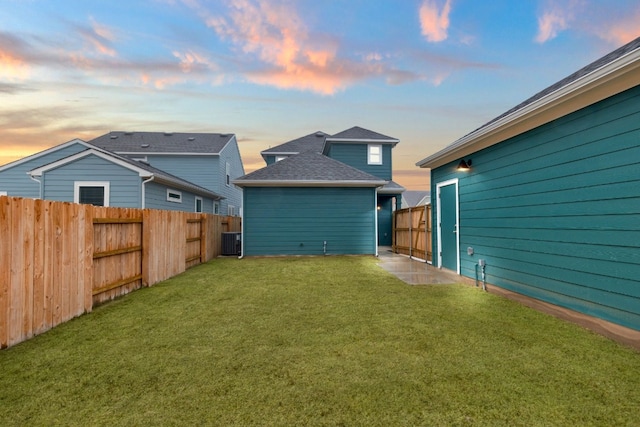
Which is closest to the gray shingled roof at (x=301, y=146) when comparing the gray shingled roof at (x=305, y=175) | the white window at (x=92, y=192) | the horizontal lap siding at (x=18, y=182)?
the gray shingled roof at (x=305, y=175)

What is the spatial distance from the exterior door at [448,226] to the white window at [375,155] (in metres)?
9.19

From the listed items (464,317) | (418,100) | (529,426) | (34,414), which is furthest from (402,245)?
(34,414)

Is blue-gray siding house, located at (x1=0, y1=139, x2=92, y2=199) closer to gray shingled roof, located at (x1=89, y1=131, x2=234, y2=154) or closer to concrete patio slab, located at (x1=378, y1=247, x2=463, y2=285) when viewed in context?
gray shingled roof, located at (x1=89, y1=131, x2=234, y2=154)

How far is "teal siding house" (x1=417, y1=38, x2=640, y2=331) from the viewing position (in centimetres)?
358

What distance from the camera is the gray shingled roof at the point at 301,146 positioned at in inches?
869

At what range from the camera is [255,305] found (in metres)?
5.12

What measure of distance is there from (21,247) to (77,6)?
8.23 m

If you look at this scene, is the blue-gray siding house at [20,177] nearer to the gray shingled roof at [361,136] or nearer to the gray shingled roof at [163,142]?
the gray shingled roof at [163,142]

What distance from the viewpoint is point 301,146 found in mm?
22797

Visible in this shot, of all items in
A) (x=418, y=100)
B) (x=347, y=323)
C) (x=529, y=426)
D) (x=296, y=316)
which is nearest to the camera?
(x=529, y=426)

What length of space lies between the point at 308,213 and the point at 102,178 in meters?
8.16

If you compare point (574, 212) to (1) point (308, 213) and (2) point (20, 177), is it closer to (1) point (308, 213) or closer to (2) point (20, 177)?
(1) point (308, 213)

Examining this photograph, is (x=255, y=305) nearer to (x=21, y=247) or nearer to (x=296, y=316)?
(x=296, y=316)

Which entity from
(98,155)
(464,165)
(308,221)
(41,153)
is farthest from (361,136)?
(41,153)
